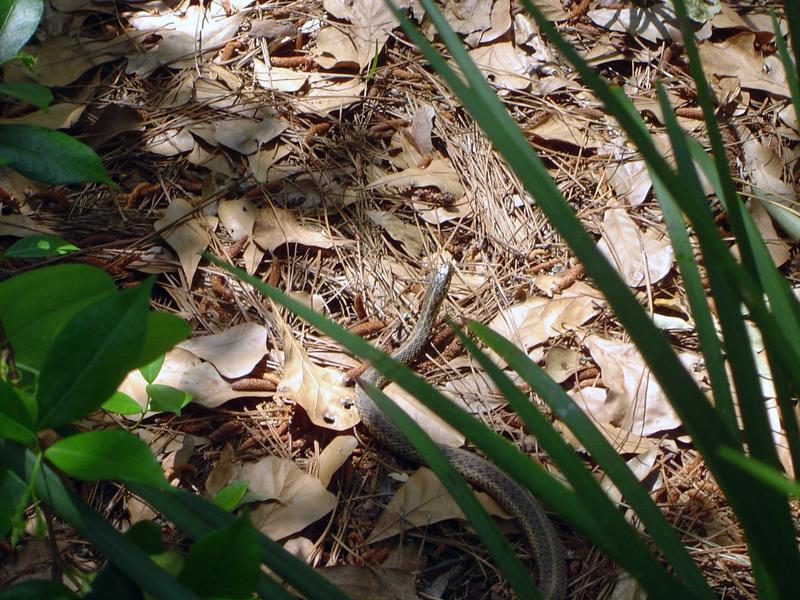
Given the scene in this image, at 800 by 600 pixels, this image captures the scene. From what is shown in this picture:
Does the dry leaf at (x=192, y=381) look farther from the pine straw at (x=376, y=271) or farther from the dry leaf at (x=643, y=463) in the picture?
the dry leaf at (x=643, y=463)

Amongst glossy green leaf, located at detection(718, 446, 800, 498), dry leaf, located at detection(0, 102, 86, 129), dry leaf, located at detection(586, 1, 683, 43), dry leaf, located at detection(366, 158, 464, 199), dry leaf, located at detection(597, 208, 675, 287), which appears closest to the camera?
glossy green leaf, located at detection(718, 446, 800, 498)

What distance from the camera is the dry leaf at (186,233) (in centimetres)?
287

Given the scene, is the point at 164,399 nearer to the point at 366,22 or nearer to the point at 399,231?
the point at 399,231

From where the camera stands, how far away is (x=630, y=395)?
8.64ft

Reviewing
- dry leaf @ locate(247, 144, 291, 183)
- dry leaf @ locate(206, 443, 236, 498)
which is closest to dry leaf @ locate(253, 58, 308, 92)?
dry leaf @ locate(247, 144, 291, 183)

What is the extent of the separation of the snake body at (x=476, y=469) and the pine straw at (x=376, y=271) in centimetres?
7

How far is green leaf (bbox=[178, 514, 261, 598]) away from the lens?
915 millimetres

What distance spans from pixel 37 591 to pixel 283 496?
1421 mm

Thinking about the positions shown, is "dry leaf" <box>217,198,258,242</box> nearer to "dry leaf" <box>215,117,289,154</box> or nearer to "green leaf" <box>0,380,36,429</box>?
"dry leaf" <box>215,117,289,154</box>

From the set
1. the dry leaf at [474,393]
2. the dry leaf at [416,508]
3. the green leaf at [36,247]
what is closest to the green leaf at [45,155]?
the green leaf at [36,247]

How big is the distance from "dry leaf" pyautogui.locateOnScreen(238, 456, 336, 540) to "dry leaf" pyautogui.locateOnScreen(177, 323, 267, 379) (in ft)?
1.23

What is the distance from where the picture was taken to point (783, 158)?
3.31 metres

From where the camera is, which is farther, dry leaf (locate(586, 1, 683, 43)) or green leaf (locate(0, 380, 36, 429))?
dry leaf (locate(586, 1, 683, 43))

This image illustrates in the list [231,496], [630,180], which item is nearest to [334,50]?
[630,180]
